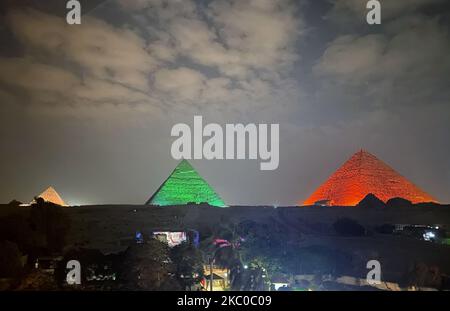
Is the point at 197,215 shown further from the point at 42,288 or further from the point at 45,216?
the point at 42,288

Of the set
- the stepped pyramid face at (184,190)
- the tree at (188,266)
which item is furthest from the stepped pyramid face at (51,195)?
the tree at (188,266)

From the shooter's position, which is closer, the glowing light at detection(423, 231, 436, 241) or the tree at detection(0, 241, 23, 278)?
the tree at detection(0, 241, 23, 278)

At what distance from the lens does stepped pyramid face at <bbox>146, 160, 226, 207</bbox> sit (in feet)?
208

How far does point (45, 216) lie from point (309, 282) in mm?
22642

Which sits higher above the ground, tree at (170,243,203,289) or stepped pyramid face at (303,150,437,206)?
stepped pyramid face at (303,150,437,206)

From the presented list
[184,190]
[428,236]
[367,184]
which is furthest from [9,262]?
[367,184]

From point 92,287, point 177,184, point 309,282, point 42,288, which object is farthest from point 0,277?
point 177,184

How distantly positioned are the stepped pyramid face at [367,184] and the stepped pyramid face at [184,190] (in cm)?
1810

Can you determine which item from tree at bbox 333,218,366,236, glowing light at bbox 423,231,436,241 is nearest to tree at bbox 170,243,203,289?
glowing light at bbox 423,231,436,241

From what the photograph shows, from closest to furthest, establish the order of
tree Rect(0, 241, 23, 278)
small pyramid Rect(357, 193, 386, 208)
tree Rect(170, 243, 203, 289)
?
tree Rect(170, 243, 203, 289), tree Rect(0, 241, 23, 278), small pyramid Rect(357, 193, 386, 208)

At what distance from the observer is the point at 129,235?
40844 millimetres

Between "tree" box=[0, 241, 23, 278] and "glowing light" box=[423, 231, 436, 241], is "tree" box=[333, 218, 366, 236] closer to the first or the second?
"glowing light" box=[423, 231, 436, 241]

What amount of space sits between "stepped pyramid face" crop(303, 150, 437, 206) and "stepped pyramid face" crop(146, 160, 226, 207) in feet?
59.4

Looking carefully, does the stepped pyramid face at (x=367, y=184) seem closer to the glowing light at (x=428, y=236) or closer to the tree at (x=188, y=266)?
the glowing light at (x=428, y=236)
